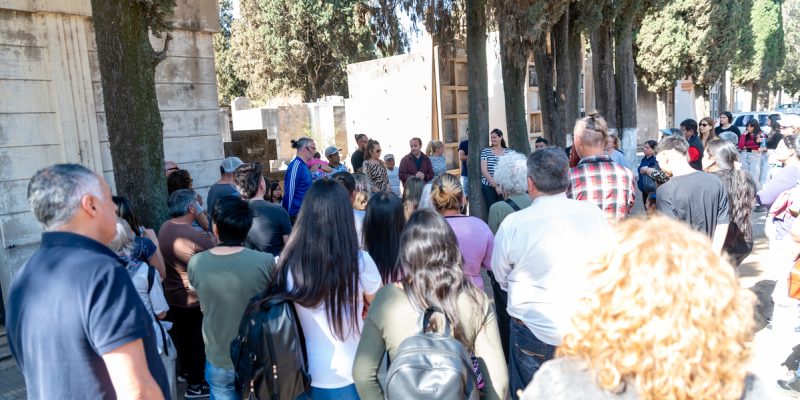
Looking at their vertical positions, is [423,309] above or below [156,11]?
below

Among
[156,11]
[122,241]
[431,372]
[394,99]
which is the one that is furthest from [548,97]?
[431,372]

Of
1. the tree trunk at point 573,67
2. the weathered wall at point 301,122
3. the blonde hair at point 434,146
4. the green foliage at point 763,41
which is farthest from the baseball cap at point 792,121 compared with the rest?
the green foliage at point 763,41

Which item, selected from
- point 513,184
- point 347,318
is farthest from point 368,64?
point 347,318

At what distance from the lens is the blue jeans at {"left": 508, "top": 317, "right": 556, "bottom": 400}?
2.76 meters

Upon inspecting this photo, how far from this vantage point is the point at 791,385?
3945 millimetres

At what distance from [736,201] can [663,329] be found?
3869 millimetres

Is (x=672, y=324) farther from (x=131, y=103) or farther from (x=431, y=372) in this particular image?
(x=131, y=103)

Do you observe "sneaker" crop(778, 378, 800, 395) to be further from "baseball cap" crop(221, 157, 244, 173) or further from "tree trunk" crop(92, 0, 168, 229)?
"tree trunk" crop(92, 0, 168, 229)

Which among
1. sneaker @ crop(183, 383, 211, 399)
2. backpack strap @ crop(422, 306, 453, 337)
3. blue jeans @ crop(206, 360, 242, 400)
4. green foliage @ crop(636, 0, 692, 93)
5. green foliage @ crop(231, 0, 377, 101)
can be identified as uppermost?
green foliage @ crop(231, 0, 377, 101)

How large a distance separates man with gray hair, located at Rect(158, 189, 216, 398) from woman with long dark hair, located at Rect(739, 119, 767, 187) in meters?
11.2

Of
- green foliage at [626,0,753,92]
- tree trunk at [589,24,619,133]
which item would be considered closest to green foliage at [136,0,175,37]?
tree trunk at [589,24,619,133]

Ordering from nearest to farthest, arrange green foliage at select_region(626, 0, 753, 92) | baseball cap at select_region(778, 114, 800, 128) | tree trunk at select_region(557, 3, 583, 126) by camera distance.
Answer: baseball cap at select_region(778, 114, 800, 128), tree trunk at select_region(557, 3, 583, 126), green foliage at select_region(626, 0, 753, 92)

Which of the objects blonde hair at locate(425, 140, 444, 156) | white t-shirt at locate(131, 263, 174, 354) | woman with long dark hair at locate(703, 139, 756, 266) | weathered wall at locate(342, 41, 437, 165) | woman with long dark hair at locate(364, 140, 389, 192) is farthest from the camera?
weathered wall at locate(342, 41, 437, 165)

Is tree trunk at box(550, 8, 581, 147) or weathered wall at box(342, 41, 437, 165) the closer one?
tree trunk at box(550, 8, 581, 147)
